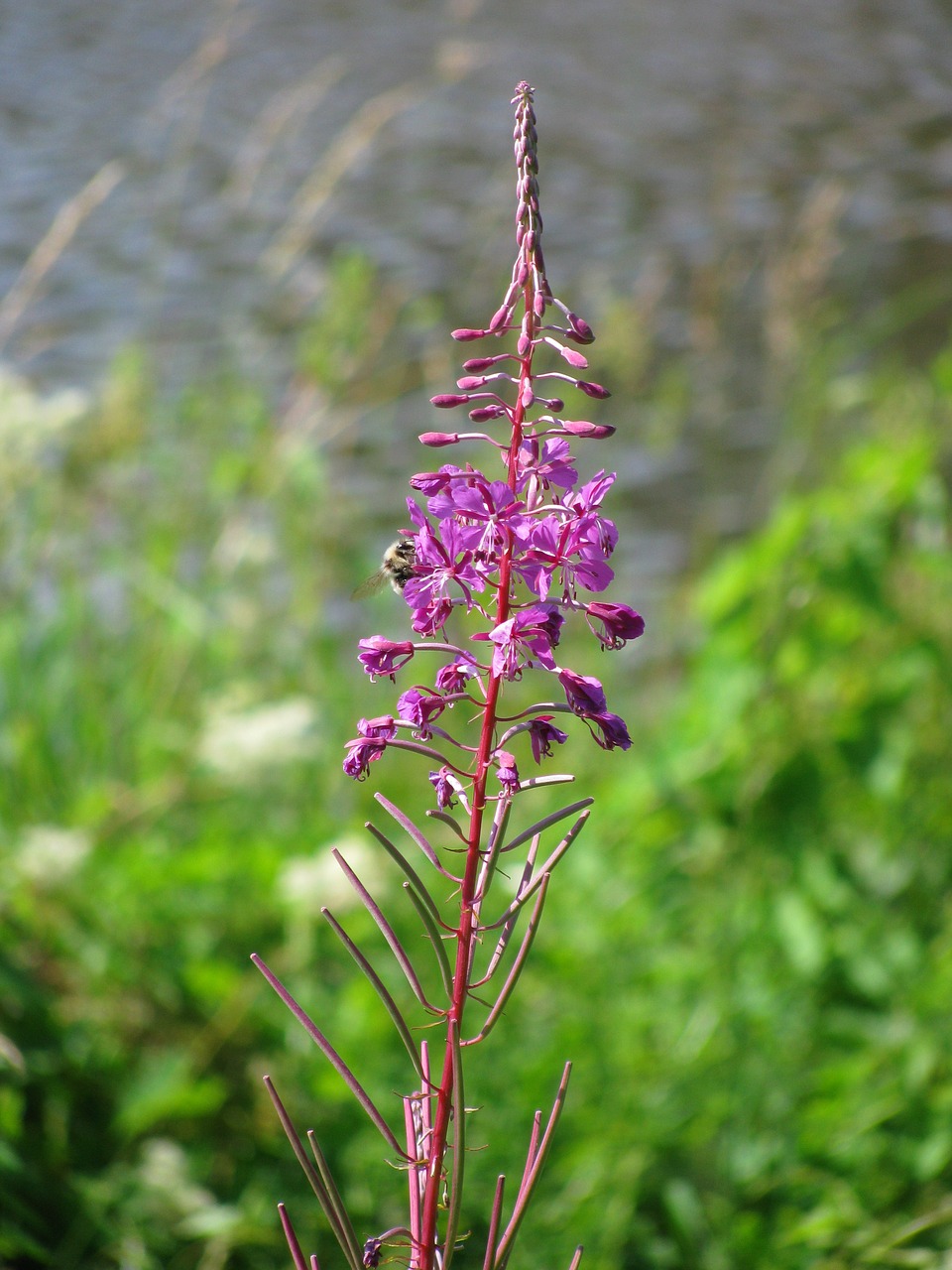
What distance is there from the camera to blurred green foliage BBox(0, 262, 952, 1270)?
2.71 m

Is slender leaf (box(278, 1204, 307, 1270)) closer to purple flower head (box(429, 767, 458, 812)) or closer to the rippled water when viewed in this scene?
purple flower head (box(429, 767, 458, 812))

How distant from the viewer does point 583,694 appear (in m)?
1.16

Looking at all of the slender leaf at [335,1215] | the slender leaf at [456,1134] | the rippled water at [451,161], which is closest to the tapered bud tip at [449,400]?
the slender leaf at [456,1134]

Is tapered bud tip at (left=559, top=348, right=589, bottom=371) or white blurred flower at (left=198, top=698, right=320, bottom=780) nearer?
tapered bud tip at (left=559, top=348, right=589, bottom=371)

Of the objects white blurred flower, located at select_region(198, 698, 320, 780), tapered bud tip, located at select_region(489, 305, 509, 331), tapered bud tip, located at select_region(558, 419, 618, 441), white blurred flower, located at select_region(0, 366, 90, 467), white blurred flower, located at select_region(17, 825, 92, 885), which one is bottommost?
tapered bud tip, located at select_region(558, 419, 618, 441)

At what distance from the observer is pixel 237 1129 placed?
2.93m

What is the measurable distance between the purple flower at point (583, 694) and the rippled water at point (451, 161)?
11.9ft

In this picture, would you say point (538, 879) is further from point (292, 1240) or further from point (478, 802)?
point (292, 1240)

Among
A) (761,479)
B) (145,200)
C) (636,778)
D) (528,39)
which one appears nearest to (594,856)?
(636,778)

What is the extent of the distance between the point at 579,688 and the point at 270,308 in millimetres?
7452

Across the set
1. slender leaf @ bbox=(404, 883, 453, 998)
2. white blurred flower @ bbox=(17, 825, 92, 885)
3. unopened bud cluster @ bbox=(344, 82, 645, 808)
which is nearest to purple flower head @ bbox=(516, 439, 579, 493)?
unopened bud cluster @ bbox=(344, 82, 645, 808)

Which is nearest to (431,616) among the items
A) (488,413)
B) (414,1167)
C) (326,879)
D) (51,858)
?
(488,413)

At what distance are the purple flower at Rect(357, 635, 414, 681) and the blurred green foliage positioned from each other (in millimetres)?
1286

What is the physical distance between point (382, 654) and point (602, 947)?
1.96m
